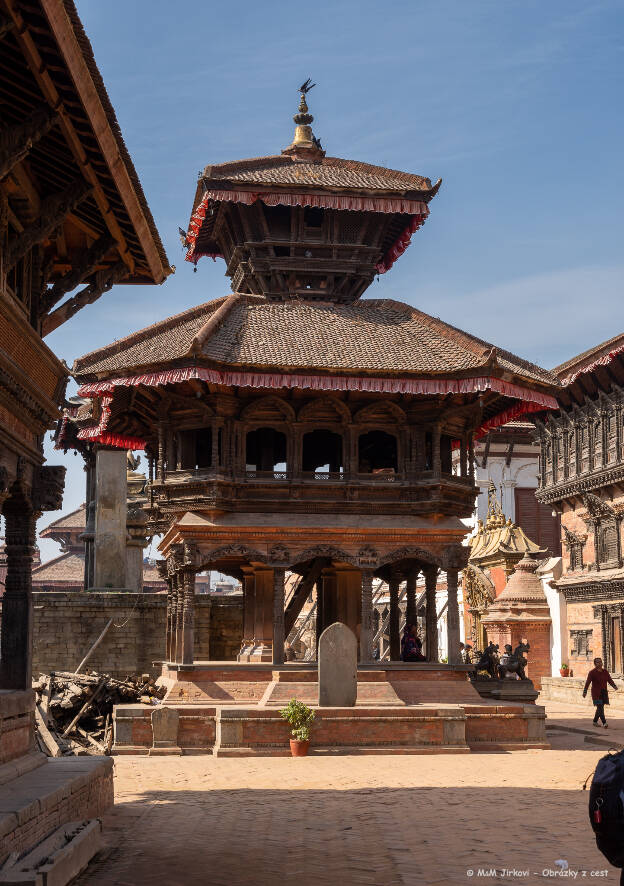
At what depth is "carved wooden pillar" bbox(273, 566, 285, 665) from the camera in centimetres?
2245

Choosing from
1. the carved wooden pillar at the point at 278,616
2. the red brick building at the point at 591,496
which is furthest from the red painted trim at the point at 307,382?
the red brick building at the point at 591,496

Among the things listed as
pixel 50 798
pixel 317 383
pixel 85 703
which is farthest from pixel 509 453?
pixel 50 798

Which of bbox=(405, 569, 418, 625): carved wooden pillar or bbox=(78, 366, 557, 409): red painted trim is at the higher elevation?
bbox=(78, 366, 557, 409): red painted trim

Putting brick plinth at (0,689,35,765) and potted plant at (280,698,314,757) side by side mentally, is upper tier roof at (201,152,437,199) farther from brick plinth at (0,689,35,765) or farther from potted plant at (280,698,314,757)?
brick plinth at (0,689,35,765)

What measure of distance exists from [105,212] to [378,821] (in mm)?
8123

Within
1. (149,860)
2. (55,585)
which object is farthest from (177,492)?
(55,585)

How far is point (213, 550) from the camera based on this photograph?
74.3ft

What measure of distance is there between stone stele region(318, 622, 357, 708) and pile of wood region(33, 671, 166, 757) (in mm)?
3640

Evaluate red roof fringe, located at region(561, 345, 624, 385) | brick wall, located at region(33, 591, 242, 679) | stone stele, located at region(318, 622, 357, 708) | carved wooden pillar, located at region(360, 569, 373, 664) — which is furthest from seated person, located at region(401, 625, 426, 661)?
red roof fringe, located at region(561, 345, 624, 385)

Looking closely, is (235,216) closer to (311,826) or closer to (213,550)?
(213,550)

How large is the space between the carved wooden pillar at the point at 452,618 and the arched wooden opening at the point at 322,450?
192 inches

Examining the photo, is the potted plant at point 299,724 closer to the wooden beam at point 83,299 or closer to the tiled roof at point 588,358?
the wooden beam at point 83,299

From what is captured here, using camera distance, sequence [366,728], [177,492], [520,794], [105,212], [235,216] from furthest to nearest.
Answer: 1. [235,216]
2. [177,492]
3. [366,728]
4. [520,794]
5. [105,212]

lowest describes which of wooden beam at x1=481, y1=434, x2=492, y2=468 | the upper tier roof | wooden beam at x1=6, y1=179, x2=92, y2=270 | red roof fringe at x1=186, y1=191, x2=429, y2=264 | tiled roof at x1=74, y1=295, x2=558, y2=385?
wooden beam at x1=6, y1=179, x2=92, y2=270
